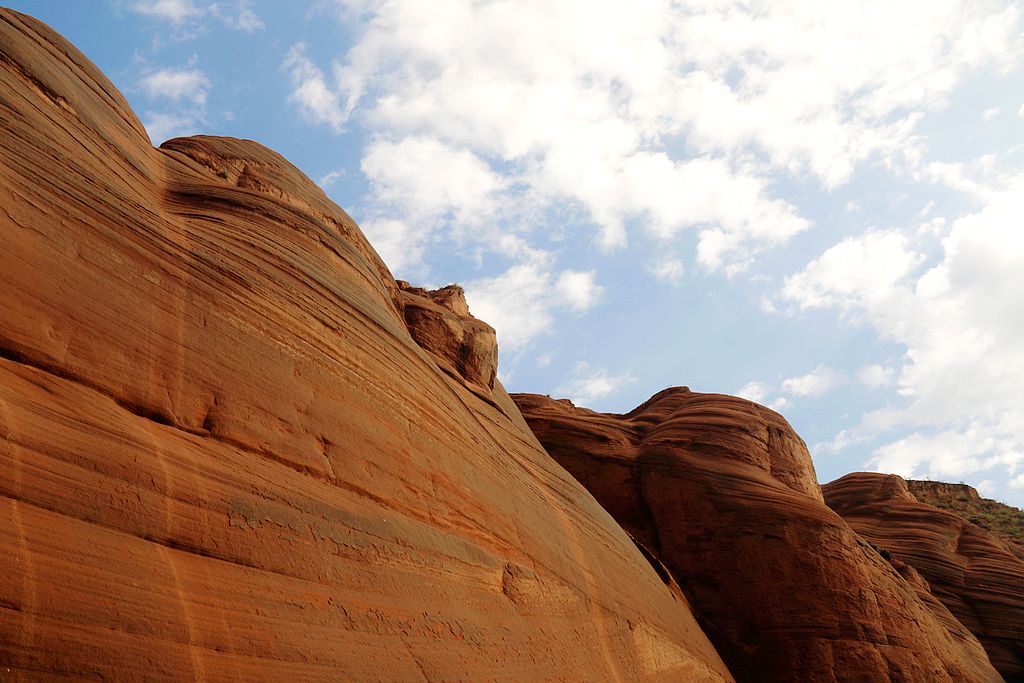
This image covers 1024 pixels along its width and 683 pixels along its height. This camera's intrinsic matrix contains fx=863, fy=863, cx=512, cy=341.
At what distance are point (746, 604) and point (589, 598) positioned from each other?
683cm

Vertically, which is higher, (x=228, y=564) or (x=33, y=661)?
(x=228, y=564)

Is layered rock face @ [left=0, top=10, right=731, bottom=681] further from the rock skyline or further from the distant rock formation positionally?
the distant rock formation

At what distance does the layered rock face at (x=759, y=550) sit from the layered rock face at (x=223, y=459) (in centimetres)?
536

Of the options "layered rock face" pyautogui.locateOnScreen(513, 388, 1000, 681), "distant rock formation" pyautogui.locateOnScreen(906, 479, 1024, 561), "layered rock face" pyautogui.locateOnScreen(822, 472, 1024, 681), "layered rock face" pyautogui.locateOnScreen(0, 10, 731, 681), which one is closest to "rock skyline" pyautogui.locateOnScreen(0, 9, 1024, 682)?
"layered rock face" pyautogui.locateOnScreen(0, 10, 731, 681)

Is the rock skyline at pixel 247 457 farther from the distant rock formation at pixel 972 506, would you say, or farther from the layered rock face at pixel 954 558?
the distant rock formation at pixel 972 506

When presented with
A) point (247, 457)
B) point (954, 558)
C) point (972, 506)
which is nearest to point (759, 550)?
point (954, 558)

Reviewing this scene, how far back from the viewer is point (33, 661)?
14.8 ft

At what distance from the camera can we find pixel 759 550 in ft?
54.6

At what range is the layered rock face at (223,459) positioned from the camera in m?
5.16

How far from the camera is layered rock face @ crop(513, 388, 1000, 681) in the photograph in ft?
51.1

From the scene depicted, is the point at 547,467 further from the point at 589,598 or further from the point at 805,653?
the point at 805,653

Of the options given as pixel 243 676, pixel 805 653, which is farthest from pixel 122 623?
pixel 805 653

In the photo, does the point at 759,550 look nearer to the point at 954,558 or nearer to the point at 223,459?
the point at 954,558

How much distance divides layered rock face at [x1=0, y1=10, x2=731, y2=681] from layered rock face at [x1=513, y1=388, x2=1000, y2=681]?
5363mm
